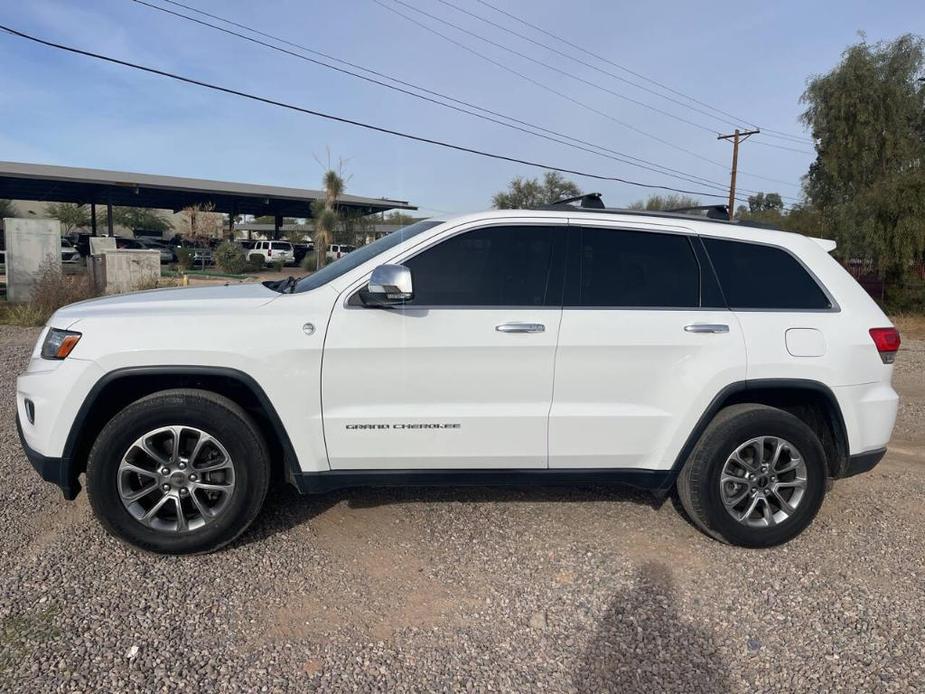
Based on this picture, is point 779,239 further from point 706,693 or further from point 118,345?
point 118,345

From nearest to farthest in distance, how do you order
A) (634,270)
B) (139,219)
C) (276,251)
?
(634,270), (276,251), (139,219)

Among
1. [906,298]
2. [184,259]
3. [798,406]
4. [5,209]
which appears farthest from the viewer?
[5,209]

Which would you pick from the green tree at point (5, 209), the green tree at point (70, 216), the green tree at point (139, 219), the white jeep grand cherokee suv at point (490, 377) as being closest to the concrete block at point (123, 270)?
the white jeep grand cherokee suv at point (490, 377)

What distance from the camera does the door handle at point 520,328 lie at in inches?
135

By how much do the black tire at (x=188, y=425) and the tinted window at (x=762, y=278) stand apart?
2669mm

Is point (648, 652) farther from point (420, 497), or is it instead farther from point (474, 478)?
point (420, 497)

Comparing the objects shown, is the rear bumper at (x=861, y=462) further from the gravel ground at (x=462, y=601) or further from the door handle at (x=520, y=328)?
the door handle at (x=520, y=328)

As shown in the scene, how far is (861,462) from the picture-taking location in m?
3.79

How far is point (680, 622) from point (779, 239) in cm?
223

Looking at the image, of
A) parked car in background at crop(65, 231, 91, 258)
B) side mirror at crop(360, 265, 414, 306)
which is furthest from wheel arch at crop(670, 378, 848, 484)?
parked car in background at crop(65, 231, 91, 258)

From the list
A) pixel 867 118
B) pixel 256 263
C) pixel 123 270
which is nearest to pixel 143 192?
pixel 256 263

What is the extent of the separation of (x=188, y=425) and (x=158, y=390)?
12.0 inches

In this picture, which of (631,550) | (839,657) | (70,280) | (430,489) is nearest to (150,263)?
(70,280)

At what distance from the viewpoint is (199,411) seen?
331 centimetres
